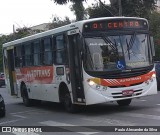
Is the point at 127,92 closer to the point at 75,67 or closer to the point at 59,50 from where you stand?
the point at 75,67

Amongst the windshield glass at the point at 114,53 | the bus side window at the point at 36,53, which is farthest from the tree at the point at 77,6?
the windshield glass at the point at 114,53

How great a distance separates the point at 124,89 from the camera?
1380cm

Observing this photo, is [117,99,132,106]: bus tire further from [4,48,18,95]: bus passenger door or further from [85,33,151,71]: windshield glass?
[4,48,18,95]: bus passenger door

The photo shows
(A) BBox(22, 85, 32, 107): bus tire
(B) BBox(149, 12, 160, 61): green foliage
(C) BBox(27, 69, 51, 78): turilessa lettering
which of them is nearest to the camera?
(C) BBox(27, 69, 51, 78): turilessa lettering

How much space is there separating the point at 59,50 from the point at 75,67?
1340 millimetres

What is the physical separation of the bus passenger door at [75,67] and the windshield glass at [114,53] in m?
0.42

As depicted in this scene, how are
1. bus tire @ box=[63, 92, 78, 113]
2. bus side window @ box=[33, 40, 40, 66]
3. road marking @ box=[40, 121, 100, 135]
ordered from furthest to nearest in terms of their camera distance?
bus side window @ box=[33, 40, 40, 66] → bus tire @ box=[63, 92, 78, 113] → road marking @ box=[40, 121, 100, 135]

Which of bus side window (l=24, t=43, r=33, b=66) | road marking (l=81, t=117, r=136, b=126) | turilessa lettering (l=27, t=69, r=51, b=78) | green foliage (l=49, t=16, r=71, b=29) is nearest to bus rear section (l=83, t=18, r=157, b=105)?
road marking (l=81, t=117, r=136, b=126)

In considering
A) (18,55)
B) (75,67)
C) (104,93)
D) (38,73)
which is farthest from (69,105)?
(18,55)

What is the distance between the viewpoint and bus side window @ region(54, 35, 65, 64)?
15.0 meters

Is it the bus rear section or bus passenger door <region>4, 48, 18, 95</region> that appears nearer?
the bus rear section

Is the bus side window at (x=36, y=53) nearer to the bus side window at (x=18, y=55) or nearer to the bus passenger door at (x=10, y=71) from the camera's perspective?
the bus side window at (x=18, y=55)

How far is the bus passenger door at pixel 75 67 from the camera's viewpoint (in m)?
13.9

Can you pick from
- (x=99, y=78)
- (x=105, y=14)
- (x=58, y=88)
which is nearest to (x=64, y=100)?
(x=58, y=88)
